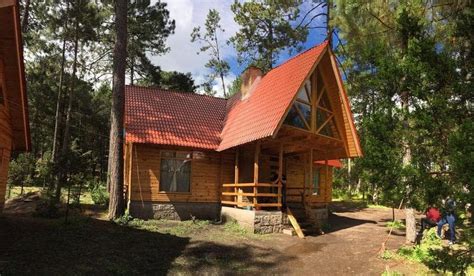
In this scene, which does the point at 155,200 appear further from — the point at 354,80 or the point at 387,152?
the point at 354,80

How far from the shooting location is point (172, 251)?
11141 mm

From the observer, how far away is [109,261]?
31.0 feet

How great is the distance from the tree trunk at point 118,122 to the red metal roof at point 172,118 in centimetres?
57

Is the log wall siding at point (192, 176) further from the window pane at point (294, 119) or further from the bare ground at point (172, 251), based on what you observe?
the window pane at point (294, 119)

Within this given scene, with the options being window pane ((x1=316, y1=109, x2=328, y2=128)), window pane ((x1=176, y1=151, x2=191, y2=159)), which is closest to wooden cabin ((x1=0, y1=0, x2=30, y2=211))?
window pane ((x1=176, y1=151, x2=191, y2=159))

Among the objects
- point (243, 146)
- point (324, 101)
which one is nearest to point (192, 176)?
point (243, 146)

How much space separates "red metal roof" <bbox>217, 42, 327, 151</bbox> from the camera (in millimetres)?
14289

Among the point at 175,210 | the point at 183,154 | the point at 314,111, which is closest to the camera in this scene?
the point at 314,111

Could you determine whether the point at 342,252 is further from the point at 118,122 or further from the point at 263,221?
the point at 118,122

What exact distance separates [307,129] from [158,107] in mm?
7349

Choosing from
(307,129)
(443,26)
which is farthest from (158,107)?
(443,26)

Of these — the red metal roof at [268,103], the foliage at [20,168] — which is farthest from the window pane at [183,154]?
the foliage at [20,168]

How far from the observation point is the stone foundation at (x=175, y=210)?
16.0 metres

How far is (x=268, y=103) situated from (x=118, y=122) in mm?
5930
